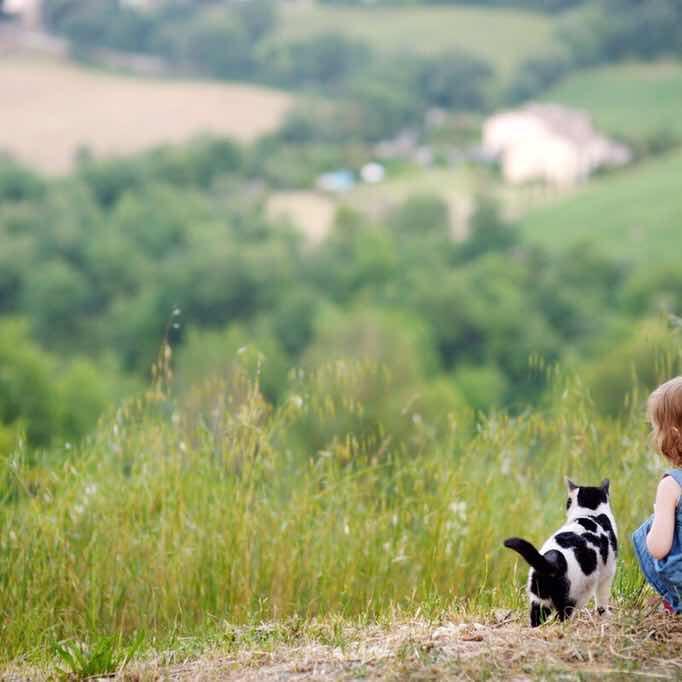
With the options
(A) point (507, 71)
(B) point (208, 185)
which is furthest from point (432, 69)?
(B) point (208, 185)

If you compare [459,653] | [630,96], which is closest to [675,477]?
[459,653]

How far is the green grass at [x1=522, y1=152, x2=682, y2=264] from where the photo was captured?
54875mm

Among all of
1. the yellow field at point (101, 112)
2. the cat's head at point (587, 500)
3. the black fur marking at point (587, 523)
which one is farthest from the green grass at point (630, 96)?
the black fur marking at point (587, 523)

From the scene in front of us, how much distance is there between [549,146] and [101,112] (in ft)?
95.2

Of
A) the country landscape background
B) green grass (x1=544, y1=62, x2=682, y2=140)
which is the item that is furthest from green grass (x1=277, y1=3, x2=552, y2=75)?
green grass (x1=544, y1=62, x2=682, y2=140)

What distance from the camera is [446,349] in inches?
2056

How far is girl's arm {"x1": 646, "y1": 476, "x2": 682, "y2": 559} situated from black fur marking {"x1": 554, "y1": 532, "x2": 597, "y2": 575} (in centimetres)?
16

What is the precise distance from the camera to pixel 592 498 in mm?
3223

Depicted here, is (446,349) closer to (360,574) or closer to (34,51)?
(34,51)

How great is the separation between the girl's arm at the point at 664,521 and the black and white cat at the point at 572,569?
0.16 meters

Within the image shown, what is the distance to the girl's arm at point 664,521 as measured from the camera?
2885 mm

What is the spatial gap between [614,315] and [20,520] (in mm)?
49408

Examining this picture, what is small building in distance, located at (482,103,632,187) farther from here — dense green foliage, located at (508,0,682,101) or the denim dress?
the denim dress

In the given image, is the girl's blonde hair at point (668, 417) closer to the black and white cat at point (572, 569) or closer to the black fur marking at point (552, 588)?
the black and white cat at point (572, 569)
